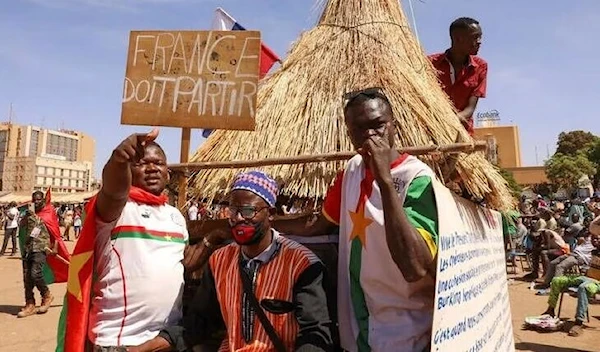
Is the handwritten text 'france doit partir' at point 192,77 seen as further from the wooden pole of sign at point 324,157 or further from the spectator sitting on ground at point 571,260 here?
the spectator sitting on ground at point 571,260

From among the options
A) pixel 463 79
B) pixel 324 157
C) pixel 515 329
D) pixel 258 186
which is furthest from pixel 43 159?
pixel 258 186

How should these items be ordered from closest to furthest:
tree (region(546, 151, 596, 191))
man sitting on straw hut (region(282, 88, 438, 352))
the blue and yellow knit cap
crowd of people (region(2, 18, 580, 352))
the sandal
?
man sitting on straw hut (region(282, 88, 438, 352)) < crowd of people (region(2, 18, 580, 352)) < the blue and yellow knit cap < the sandal < tree (region(546, 151, 596, 191))

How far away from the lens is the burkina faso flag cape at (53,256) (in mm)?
7641

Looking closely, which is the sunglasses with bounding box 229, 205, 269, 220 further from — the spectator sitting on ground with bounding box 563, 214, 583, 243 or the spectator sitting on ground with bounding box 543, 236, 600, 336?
the spectator sitting on ground with bounding box 563, 214, 583, 243

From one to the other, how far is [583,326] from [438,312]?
7.15 metres

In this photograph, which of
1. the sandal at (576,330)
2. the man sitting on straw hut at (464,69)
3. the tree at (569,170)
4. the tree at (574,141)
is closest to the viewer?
the man sitting on straw hut at (464,69)

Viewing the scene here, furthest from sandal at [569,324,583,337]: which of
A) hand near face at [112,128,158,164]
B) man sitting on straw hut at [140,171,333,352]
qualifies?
hand near face at [112,128,158,164]

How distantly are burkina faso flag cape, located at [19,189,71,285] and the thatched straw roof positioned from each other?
512cm

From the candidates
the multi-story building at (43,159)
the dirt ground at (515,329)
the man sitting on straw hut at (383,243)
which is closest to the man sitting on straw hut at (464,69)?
the man sitting on straw hut at (383,243)

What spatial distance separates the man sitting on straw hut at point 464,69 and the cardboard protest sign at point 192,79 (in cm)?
181

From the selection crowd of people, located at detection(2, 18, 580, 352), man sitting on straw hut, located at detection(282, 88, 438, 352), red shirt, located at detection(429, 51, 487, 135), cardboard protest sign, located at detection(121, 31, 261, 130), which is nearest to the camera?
man sitting on straw hut, located at detection(282, 88, 438, 352)

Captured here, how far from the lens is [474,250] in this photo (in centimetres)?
225

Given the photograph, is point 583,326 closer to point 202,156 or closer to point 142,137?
point 202,156

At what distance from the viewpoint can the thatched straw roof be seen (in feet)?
10.7
